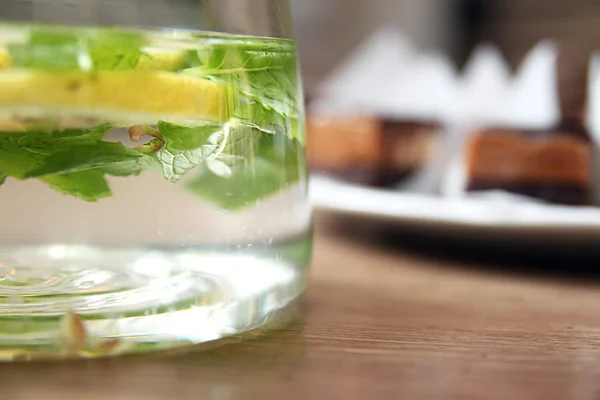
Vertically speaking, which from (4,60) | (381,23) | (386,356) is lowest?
(386,356)

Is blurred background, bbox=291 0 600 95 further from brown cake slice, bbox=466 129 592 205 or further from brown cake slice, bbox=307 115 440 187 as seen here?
brown cake slice, bbox=466 129 592 205

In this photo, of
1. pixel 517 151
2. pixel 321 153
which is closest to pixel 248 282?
pixel 517 151

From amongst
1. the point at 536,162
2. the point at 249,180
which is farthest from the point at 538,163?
the point at 249,180

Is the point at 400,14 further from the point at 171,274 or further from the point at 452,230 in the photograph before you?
the point at 171,274

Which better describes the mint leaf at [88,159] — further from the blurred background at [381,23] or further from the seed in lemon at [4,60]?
the blurred background at [381,23]

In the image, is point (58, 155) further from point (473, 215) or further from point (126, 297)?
point (473, 215)
